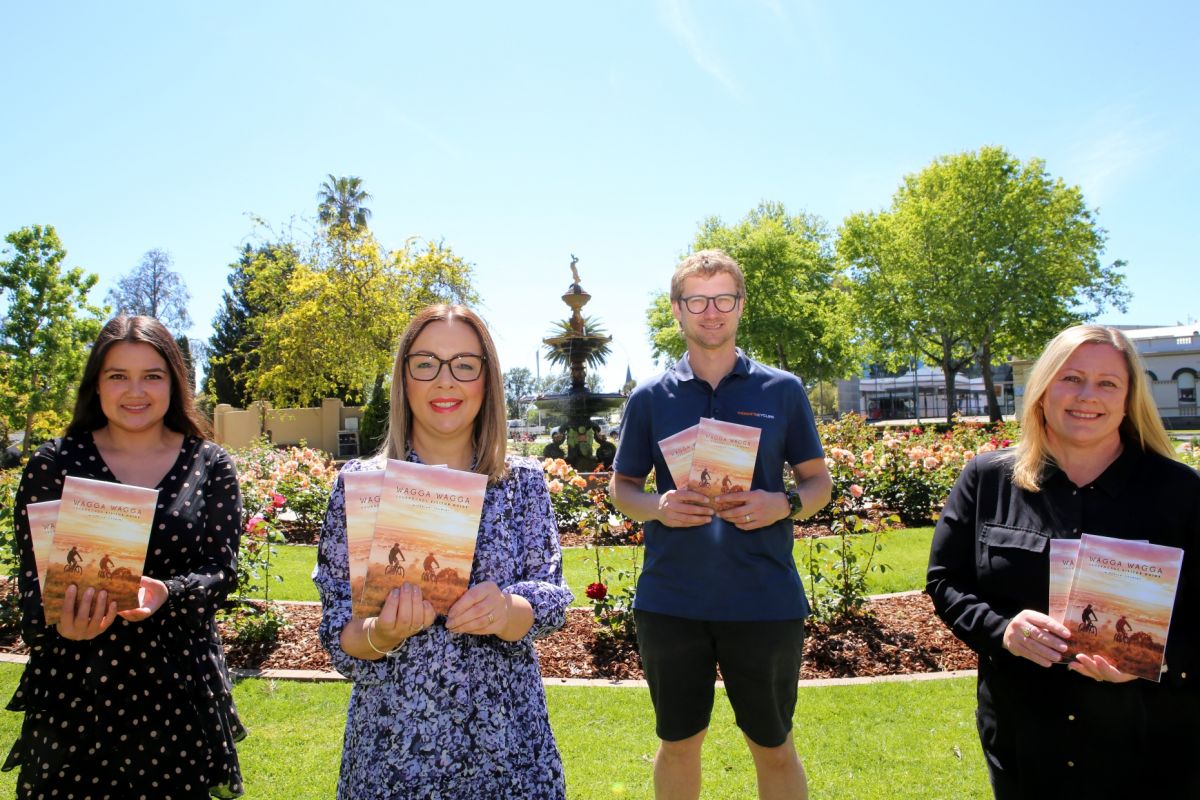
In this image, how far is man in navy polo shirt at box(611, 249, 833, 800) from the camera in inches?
105

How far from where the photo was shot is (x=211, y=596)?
2473 mm

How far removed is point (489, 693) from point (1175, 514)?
1.95 m

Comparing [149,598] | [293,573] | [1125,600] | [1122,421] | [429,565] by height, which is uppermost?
[1122,421]

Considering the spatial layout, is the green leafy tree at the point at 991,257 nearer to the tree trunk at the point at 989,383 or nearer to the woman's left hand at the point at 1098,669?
the tree trunk at the point at 989,383

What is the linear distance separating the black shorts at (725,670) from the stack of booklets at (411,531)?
1.22 metres

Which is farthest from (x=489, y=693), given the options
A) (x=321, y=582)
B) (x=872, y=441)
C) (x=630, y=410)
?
(x=872, y=441)

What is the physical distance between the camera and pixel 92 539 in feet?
7.14

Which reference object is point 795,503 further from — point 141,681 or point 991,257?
point 991,257

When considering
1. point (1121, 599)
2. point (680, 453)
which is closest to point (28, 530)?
point (680, 453)

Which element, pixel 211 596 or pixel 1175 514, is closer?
pixel 1175 514

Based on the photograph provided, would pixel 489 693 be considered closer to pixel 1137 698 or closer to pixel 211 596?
pixel 211 596

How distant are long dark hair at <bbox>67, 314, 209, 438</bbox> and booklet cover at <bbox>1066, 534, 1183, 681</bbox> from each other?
9.49ft

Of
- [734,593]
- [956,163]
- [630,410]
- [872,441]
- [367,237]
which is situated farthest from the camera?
[956,163]

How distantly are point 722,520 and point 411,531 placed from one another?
1.35m
